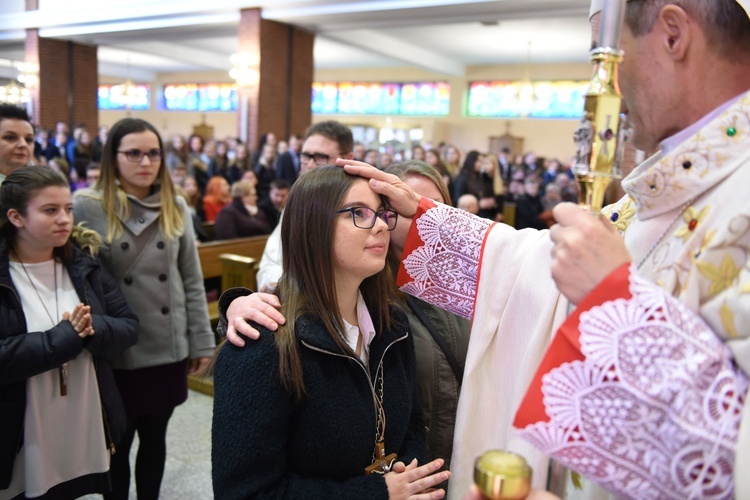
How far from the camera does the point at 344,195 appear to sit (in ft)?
4.80

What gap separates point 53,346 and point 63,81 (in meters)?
13.6

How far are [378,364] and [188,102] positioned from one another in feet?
73.1

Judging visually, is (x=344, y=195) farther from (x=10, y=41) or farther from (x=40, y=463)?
(x=10, y=41)

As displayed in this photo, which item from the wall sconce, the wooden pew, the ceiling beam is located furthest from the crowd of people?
the ceiling beam

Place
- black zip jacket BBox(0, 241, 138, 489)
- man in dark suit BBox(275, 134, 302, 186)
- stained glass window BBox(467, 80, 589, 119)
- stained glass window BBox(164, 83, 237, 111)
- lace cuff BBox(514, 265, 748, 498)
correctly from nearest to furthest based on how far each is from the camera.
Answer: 1. lace cuff BBox(514, 265, 748, 498)
2. black zip jacket BBox(0, 241, 138, 489)
3. man in dark suit BBox(275, 134, 302, 186)
4. stained glass window BBox(467, 80, 589, 119)
5. stained glass window BBox(164, 83, 237, 111)

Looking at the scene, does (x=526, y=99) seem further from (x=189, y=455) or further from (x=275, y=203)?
(x=189, y=455)

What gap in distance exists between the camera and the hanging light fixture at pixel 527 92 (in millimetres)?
14695

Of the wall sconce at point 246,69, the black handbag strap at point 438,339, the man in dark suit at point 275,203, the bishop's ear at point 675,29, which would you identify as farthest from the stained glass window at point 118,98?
the bishop's ear at point 675,29

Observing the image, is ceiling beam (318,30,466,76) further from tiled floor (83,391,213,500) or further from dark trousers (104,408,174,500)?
dark trousers (104,408,174,500)

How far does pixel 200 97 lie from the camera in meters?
21.7

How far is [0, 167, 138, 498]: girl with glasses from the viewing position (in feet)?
6.71

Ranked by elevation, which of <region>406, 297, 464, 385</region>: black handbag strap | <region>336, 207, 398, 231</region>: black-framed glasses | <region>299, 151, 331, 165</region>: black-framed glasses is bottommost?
<region>406, 297, 464, 385</region>: black handbag strap

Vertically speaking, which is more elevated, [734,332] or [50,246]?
[734,332]

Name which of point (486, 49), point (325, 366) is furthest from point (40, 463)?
point (486, 49)
